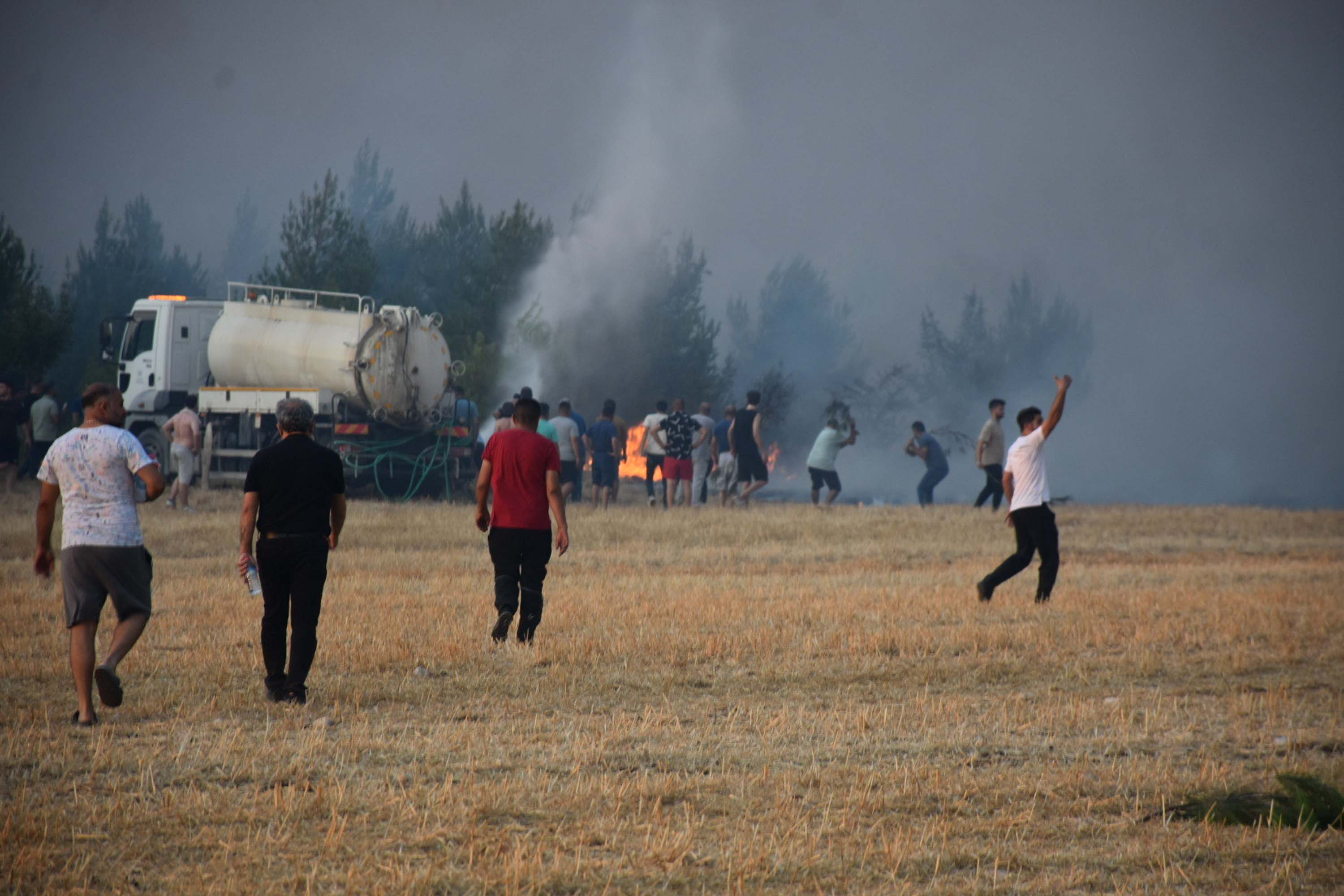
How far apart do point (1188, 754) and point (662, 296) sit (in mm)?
45802

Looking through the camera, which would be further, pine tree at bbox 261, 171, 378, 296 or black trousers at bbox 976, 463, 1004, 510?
pine tree at bbox 261, 171, 378, 296

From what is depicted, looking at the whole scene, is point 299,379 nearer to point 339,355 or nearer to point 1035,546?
point 339,355

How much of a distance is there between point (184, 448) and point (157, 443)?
14.1 feet

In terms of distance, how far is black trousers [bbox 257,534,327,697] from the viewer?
279 inches

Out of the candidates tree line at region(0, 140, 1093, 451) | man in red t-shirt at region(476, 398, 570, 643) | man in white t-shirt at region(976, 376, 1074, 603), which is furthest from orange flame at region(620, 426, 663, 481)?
man in red t-shirt at region(476, 398, 570, 643)

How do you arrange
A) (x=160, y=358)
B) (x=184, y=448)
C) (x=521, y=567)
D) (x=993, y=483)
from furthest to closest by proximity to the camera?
(x=160, y=358), (x=993, y=483), (x=184, y=448), (x=521, y=567)

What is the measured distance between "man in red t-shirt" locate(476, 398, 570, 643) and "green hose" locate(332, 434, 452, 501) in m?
15.0

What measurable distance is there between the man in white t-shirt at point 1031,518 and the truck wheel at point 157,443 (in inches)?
688

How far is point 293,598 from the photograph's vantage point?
7129 mm

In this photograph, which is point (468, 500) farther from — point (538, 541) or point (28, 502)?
point (538, 541)

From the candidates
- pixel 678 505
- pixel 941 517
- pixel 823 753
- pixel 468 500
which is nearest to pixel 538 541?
pixel 823 753

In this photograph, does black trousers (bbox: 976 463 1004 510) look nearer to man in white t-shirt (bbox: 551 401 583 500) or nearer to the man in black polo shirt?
man in white t-shirt (bbox: 551 401 583 500)

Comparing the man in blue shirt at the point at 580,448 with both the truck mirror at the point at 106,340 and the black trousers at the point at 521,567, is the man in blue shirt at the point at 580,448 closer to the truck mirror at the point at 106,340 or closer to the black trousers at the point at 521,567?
the truck mirror at the point at 106,340

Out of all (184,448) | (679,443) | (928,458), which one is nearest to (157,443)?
(184,448)
